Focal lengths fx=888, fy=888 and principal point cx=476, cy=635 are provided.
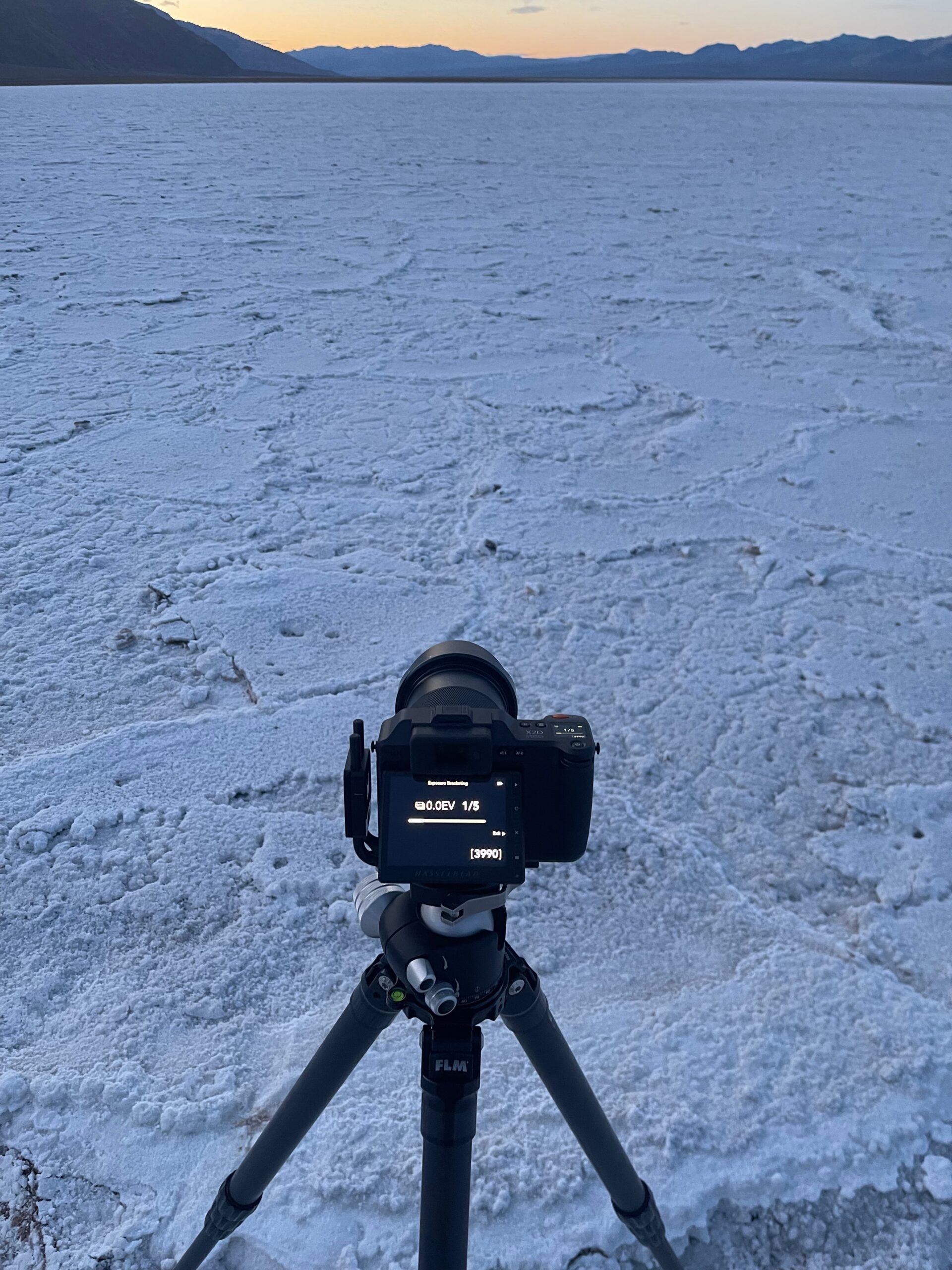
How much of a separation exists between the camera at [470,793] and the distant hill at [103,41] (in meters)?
67.6

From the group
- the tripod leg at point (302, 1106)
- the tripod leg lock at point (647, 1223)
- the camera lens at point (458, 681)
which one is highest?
the camera lens at point (458, 681)

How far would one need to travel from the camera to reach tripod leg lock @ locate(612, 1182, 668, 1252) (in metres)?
1.04

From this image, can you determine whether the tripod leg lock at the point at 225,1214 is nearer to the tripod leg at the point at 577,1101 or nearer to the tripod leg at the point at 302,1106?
the tripod leg at the point at 302,1106

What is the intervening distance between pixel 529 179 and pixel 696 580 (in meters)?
7.57

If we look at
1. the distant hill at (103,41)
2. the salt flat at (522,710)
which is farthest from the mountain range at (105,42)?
the salt flat at (522,710)

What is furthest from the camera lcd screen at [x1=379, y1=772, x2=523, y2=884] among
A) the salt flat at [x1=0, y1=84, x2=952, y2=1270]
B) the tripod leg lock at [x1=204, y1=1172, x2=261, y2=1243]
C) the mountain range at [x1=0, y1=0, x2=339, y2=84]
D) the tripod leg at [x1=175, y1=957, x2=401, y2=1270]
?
the mountain range at [x1=0, y1=0, x2=339, y2=84]

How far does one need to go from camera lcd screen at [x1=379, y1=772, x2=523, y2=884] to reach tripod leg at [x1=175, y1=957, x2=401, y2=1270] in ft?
0.68

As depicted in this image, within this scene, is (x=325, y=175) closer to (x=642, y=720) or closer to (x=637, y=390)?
(x=637, y=390)

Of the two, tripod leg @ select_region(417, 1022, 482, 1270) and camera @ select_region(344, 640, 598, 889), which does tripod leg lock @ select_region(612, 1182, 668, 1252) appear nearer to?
tripod leg @ select_region(417, 1022, 482, 1270)

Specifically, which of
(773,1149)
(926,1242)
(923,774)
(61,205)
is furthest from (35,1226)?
(61,205)

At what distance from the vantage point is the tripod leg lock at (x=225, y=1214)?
1.03m

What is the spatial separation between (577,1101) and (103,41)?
80823 mm

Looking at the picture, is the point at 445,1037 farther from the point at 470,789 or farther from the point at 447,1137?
the point at 470,789

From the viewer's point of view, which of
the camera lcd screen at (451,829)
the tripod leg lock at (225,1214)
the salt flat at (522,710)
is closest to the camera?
the camera lcd screen at (451,829)
